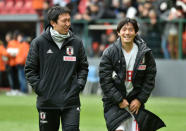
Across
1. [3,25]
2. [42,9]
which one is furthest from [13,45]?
[3,25]

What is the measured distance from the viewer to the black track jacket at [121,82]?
24.4 ft

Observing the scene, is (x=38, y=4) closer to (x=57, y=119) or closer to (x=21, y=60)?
(x=21, y=60)

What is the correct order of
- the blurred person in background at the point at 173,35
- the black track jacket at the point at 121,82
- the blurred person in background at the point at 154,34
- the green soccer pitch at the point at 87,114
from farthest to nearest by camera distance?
the blurred person in background at the point at 154,34 → the blurred person in background at the point at 173,35 → the green soccer pitch at the point at 87,114 → the black track jacket at the point at 121,82

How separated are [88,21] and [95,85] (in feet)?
8.45

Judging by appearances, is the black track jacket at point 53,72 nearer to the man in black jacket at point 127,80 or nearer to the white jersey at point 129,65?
the man in black jacket at point 127,80

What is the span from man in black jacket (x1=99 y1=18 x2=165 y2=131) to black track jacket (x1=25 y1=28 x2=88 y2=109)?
414 mm

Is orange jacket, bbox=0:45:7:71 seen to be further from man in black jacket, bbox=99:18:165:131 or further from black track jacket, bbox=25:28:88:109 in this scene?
man in black jacket, bbox=99:18:165:131

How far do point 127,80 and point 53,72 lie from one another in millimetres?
981

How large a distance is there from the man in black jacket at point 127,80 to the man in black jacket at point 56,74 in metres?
0.43

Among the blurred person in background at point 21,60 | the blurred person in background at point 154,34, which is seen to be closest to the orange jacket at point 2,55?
the blurred person in background at point 21,60

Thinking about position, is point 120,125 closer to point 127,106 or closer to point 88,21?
point 127,106

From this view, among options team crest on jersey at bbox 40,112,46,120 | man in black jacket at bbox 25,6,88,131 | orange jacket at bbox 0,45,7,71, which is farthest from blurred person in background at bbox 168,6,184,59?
team crest on jersey at bbox 40,112,46,120

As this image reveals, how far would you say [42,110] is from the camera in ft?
25.0

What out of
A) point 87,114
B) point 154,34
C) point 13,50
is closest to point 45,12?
point 13,50
